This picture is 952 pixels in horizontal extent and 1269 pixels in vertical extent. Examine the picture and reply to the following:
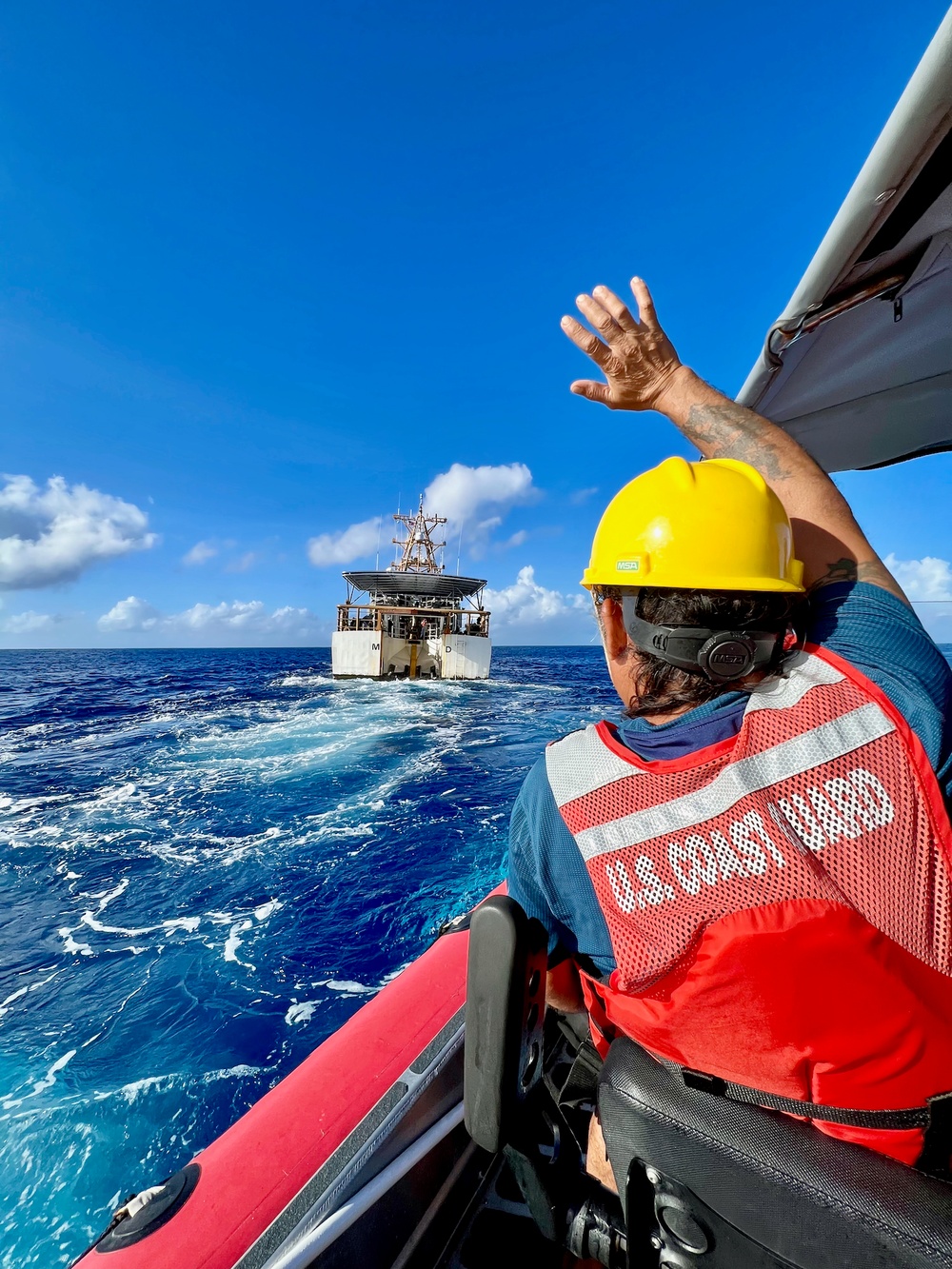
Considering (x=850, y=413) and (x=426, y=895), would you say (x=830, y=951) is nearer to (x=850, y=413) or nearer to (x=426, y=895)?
(x=850, y=413)

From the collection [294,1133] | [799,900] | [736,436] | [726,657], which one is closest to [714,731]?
[726,657]

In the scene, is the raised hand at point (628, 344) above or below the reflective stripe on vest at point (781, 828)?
above

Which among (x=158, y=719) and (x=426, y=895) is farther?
(x=158, y=719)

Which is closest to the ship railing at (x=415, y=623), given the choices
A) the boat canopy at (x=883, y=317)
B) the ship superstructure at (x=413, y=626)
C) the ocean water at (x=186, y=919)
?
the ship superstructure at (x=413, y=626)

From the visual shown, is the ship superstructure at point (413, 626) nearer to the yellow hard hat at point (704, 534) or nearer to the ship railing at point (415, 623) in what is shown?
the ship railing at point (415, 623)

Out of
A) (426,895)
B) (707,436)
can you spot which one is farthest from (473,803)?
(707,436)

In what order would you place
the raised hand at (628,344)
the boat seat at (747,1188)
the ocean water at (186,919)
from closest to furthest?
the boat seat at (747,1188) < the raised hand at (628,344) < the ocean water at (186,919)

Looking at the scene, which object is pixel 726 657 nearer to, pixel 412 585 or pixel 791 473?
pixel 791 473

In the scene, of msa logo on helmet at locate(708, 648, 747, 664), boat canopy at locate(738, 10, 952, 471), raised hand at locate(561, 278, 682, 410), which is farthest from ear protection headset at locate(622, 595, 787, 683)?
boat canopy at locate(738, 10, 952, 471)
